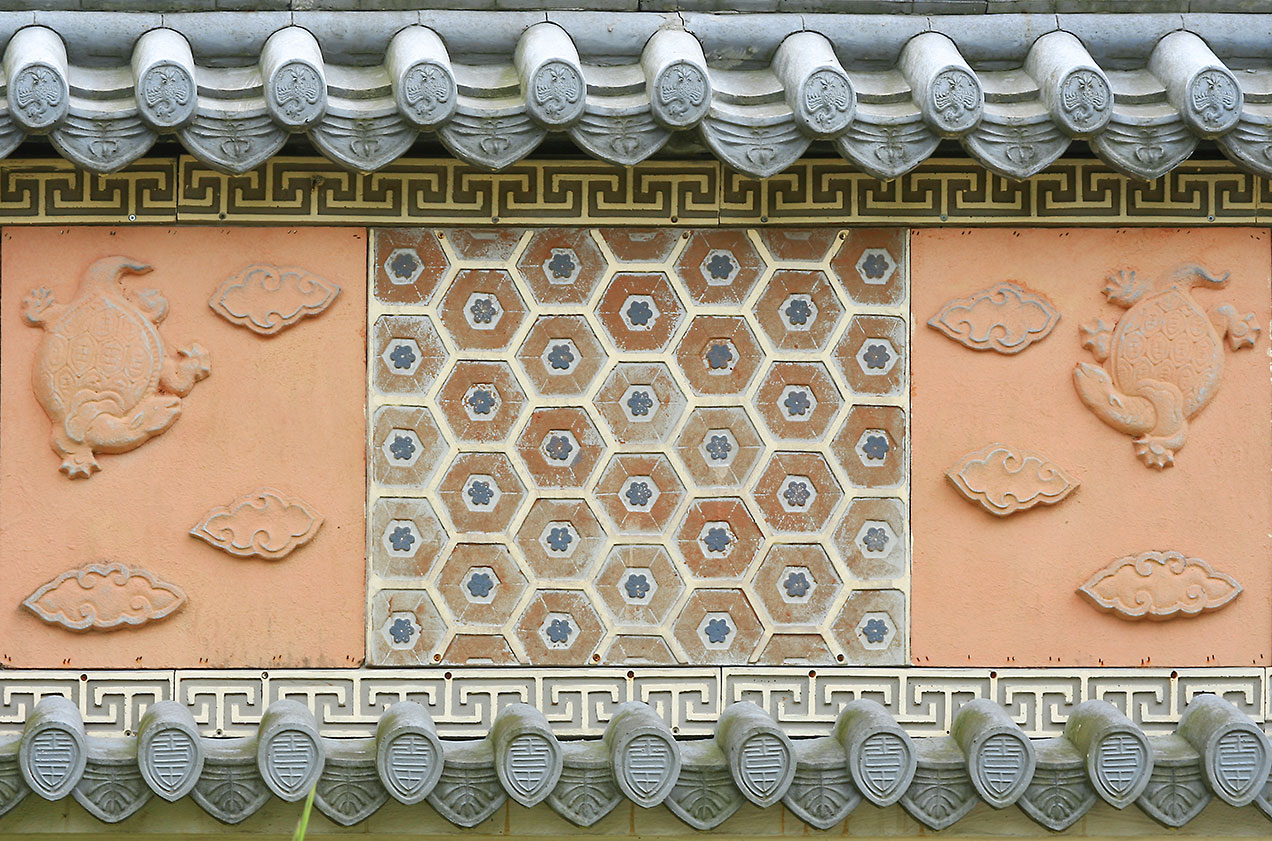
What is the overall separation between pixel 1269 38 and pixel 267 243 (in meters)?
2.82

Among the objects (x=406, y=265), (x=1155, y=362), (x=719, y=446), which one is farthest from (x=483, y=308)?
(x=1155, y=362)

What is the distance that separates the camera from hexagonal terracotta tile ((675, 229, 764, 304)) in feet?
15.5

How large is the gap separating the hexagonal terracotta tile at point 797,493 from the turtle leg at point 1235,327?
3.92 feet

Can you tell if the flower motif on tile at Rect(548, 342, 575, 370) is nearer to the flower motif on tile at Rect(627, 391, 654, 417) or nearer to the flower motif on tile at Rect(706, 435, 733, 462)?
the flower motif on tile at Rect(627, 391, 654, 417)

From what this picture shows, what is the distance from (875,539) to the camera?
472 cm

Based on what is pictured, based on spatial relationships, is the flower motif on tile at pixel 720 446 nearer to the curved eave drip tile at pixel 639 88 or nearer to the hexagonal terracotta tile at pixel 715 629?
the hexagonal terracotta tile at pixel 715 629

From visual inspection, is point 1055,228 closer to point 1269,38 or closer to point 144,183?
point 1269,38

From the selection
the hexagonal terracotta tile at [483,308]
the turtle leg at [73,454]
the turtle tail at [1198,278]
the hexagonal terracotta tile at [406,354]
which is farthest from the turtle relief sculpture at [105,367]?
the turtle tail at [1198,278]

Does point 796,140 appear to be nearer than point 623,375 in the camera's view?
Yes

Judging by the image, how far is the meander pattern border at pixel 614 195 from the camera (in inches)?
183

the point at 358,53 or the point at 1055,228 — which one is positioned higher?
the point at 358,53

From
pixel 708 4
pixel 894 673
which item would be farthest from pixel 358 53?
pixel 894 673

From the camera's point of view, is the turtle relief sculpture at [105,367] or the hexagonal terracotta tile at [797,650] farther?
the hexagonal terracotta tile at [797,650]

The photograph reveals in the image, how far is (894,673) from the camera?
470 centimetres
